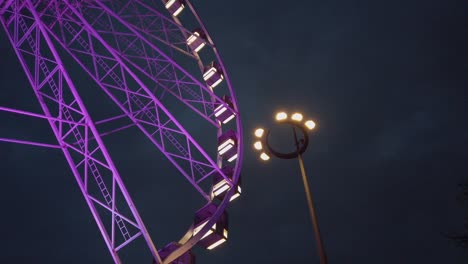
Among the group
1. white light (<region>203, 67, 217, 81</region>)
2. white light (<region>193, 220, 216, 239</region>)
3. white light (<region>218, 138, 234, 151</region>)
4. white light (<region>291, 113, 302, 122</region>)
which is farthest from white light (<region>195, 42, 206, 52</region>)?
white light (<region>291, 113, 302, 122</region>)

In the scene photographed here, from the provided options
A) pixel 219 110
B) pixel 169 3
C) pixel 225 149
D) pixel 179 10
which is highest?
pixel 169 3

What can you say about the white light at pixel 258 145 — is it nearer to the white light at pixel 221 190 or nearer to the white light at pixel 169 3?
the white light at pixel 221 190

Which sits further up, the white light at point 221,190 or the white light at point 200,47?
the white light at point 200,47

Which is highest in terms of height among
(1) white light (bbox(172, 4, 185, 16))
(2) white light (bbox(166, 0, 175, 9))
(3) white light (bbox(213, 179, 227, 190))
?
(2) white light (bbox(166, 0, 175, 9))

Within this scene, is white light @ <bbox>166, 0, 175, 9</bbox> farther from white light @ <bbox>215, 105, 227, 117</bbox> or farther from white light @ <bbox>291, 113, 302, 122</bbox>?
white light @ <bbox>291, 113, 302, 122</bbox>

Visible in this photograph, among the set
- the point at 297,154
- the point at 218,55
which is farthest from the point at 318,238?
the point at 218,55

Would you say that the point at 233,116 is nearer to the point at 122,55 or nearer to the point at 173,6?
the point at 122,55

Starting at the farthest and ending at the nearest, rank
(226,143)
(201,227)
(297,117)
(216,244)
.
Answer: (226,143), (216,244), (201,227), (297,117)

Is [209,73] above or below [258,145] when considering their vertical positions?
above

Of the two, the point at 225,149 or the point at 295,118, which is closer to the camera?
the point at 295,118

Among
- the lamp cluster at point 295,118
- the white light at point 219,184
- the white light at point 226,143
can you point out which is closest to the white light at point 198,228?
the white light at point 219,184

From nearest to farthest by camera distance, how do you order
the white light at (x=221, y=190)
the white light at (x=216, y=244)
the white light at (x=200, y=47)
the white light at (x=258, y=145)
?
the white light at (x=258, y=145), the white light at (x=216, y=244), the white light at (x=221, y=190), the white light at (x=200, y=47)

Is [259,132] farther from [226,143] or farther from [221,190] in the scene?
[226,143]

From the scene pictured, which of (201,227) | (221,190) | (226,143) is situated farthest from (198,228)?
(226,143)
